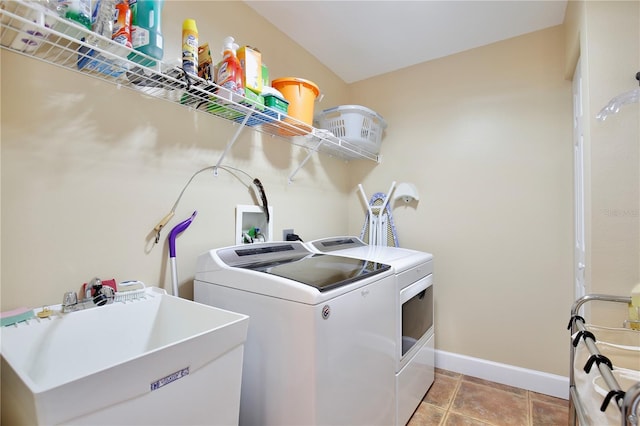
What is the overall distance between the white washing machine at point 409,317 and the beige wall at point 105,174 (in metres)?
0.73

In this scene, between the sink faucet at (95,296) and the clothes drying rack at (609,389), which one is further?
the sink faucet at (95,296)

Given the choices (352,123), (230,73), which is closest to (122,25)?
(230,73)

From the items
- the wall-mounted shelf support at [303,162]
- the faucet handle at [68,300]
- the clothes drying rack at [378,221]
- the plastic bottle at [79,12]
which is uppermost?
the plastic bottle at [79,12]

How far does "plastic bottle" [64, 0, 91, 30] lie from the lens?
0.86 metres

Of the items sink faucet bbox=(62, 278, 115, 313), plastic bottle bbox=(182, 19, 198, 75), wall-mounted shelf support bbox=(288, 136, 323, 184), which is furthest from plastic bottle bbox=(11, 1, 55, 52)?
wall-mounted shelf support bbox=(288, 136, 323, 184)

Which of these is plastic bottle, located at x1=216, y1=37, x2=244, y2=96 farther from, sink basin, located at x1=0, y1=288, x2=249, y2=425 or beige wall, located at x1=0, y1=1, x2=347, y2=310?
sink basin, located at x1=0, y1=288, x2=249, y2=425

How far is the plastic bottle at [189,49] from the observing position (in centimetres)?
117

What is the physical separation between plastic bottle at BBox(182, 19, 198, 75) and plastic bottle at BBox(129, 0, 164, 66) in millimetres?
100

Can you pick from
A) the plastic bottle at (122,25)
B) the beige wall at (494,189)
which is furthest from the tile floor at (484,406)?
the plastic bottle at (122,25)

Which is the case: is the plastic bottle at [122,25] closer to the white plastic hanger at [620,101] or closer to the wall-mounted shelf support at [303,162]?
the wall-mounted shelf support at [303,162]

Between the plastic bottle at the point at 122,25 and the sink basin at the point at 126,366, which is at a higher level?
the plastic bottle at the point at 122,25

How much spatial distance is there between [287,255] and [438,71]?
194cm

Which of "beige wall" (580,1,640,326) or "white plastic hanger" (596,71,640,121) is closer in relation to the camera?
"white plastic hanger" (596,71,640,121)

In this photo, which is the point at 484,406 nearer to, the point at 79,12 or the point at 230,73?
the point at 230,73
